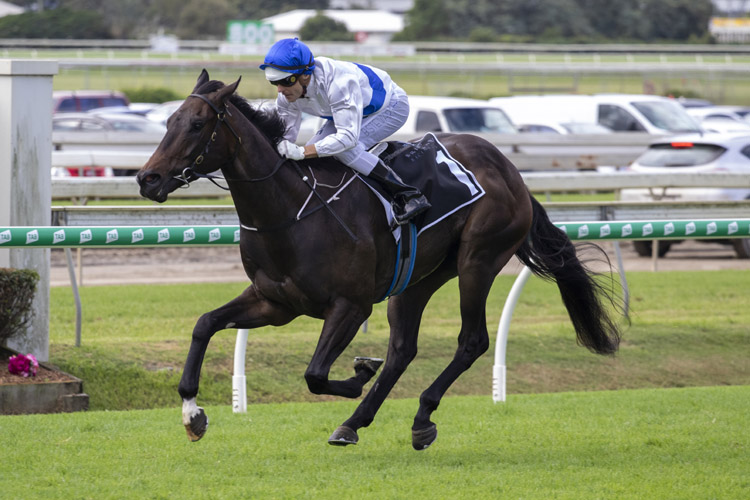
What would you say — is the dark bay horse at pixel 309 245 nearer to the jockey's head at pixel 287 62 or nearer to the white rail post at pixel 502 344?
the jockey's head at pixel 287 62

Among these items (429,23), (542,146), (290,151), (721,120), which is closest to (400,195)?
(290,151)

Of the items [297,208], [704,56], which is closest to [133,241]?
[297,208]

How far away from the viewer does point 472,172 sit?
19.0 ft

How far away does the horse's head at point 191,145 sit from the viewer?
457 cm

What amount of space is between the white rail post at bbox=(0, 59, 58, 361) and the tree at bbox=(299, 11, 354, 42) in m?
66.0

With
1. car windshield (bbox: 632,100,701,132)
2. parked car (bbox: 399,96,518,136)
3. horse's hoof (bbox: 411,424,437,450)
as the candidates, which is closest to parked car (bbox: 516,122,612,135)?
car windshield (bbox: 632,100,701,132)

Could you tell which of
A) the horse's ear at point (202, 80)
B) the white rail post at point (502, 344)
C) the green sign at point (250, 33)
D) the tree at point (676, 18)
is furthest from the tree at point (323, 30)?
the horse's ear at point (202, 80)

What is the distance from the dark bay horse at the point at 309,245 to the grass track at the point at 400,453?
26 cm

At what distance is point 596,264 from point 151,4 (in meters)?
81.0

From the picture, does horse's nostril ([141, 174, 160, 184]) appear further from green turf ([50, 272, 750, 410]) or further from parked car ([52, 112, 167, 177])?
parked car ([52, 112, 167, 177])

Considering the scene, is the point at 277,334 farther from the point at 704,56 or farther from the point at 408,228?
the point at 704,56

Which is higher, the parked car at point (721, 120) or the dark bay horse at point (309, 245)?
the dark bay horse at point (309, 245)

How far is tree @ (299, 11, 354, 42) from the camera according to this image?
239 ft

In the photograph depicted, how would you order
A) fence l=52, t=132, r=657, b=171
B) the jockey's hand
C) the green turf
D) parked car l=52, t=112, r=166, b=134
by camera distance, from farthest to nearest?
parked car l=52, t=112, r=166, b=134, fence l=52, t=132, r=657, b=171, the green turf, the jockey's hand
